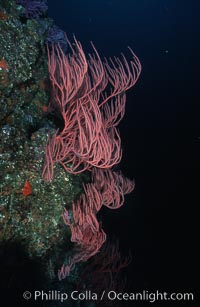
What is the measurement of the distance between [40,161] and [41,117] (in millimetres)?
731

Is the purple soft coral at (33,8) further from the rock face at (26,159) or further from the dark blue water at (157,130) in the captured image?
the dark blue water at (157,130)

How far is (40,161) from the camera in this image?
3.33 metres

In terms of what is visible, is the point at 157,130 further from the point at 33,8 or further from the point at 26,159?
the point at 26,159

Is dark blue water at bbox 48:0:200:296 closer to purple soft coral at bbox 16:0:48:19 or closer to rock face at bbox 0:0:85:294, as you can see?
rock face at bbox 0:0:85:294

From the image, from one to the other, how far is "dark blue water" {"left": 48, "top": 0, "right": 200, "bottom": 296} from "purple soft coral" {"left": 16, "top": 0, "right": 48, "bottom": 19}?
4575 mm

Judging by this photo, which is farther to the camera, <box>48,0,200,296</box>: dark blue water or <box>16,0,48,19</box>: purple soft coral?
<box>48,0,200,296</box>: dark blue water

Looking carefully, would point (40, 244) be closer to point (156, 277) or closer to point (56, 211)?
point (56, 211)

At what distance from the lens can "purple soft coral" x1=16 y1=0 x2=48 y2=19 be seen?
13.6 feet

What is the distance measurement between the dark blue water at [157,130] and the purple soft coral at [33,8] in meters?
4.58

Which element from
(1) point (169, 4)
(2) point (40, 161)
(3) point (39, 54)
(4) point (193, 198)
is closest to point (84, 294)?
(2) point (40, 161)

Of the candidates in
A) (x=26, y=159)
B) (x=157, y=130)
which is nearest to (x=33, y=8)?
(x=26, y=159)

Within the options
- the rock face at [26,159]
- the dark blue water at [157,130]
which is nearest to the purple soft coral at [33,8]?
the rock face at [26,159]

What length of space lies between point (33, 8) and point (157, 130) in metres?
20.1

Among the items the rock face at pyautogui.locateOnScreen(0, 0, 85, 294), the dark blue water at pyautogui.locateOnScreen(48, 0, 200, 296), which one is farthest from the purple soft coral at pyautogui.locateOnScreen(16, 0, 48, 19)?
the dark blue water at pyautogui.locateOnScreen(48, 0, 200, 296)
